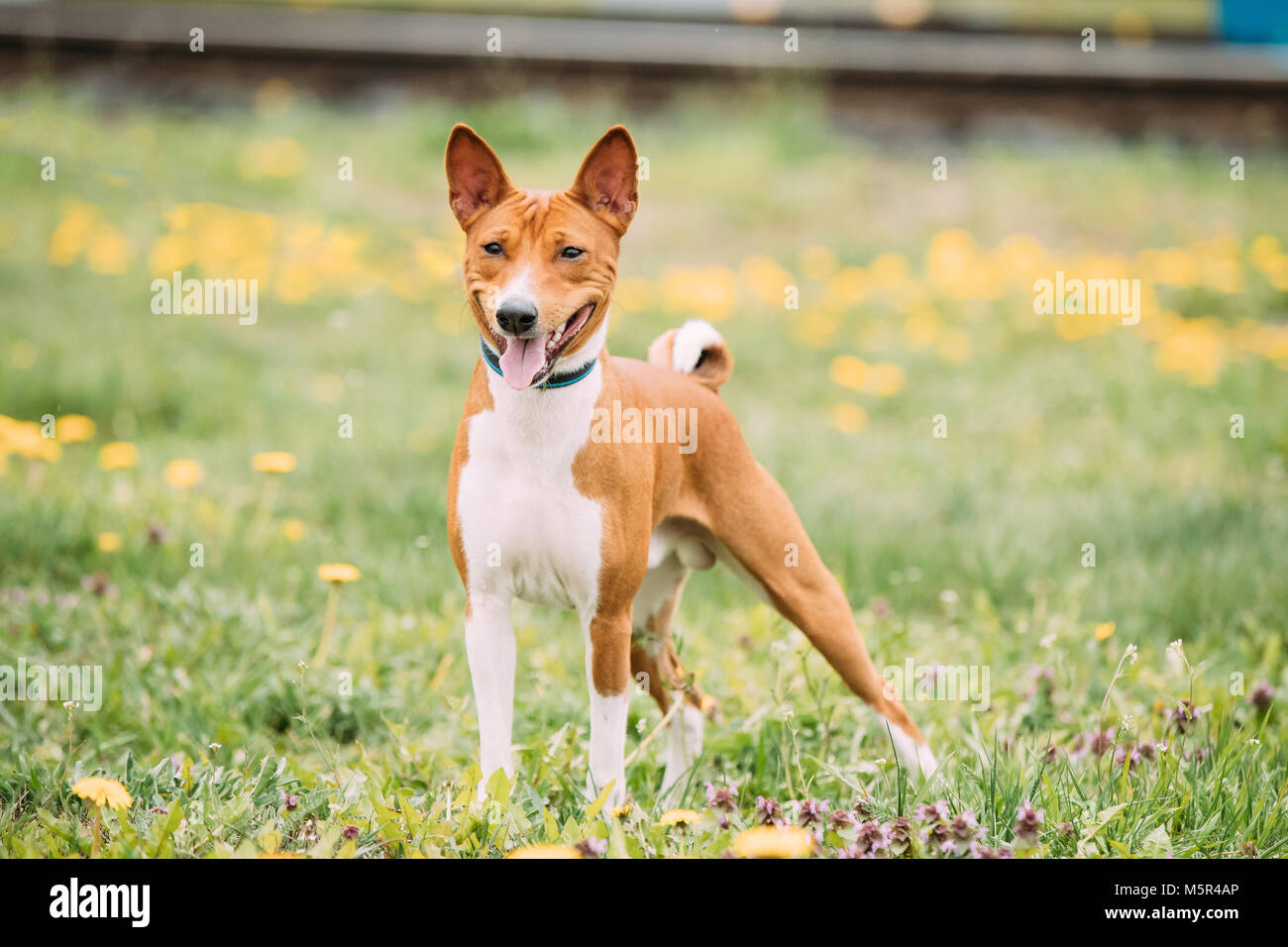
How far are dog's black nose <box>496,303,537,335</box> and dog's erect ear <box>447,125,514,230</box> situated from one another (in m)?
0.40

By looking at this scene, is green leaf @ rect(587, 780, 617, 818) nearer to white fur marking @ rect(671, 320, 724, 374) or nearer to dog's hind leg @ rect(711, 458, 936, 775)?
dog's hind leg @ rect(711, 458, 936, 775)

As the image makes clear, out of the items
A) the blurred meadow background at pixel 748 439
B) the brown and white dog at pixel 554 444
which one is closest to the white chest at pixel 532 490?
the brown and white dog at pixel 554 444

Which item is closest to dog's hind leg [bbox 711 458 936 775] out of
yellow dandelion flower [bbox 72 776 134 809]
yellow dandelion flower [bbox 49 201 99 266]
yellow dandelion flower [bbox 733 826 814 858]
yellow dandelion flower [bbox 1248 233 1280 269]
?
yellow dandelion flower [bbox 733 826 814 858]

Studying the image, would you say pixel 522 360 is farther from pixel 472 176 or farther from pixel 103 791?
pixel 103 791

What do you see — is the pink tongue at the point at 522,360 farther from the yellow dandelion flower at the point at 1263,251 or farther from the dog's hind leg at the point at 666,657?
the yellow dandelion flower at the point at 1263,251

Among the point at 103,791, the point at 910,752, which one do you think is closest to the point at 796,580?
the point at 910,752

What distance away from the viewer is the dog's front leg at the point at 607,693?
9.80 ft

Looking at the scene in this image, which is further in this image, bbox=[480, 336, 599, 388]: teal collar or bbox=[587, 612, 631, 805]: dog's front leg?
bbox=[587, 612, 631, 805]: dog's front leg

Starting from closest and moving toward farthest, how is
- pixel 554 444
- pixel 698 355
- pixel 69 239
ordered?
1. pixel 554 444
2. pixel 698 355
3. pixel 69 239

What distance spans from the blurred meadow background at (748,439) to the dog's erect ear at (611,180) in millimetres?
1054

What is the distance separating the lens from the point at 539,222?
2.80m

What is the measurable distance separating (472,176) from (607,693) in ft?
4.24

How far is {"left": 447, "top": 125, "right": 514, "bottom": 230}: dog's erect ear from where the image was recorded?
9.50 ft
